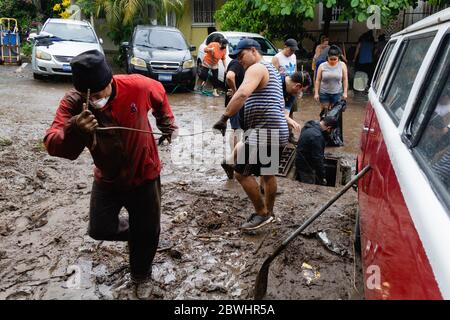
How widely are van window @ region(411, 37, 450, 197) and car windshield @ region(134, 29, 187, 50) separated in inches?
422

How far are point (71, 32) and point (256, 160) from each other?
10.3 m

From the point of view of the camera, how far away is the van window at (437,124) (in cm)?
159

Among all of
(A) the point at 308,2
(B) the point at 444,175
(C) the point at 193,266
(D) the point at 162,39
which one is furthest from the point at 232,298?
(D) the point at 162,39

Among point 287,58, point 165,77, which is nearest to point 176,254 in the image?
point 287,58

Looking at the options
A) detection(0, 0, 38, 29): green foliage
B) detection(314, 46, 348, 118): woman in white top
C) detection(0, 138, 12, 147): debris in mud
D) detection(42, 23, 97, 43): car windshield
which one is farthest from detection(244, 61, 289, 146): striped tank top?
detection(0, 0, 38, 29): green foliage

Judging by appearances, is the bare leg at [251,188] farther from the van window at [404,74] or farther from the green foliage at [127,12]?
the green foliage at [127,12]

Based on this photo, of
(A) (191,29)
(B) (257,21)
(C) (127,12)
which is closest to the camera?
(B) (257,21)

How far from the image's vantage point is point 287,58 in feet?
25.3

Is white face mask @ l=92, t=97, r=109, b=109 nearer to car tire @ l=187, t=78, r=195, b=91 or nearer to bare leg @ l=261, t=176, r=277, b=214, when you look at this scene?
bare leg @ l=261, t=176, r=277, b=214

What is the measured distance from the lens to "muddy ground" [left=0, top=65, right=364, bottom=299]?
10.9ft

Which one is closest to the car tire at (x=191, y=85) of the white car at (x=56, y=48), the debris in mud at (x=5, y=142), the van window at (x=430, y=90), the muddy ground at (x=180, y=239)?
the white car at (x=56, y=48)

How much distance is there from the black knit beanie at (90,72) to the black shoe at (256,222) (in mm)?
2135

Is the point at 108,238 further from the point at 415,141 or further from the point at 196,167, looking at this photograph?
the point at 196,167

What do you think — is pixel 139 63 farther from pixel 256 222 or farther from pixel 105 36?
pixel 105 36
